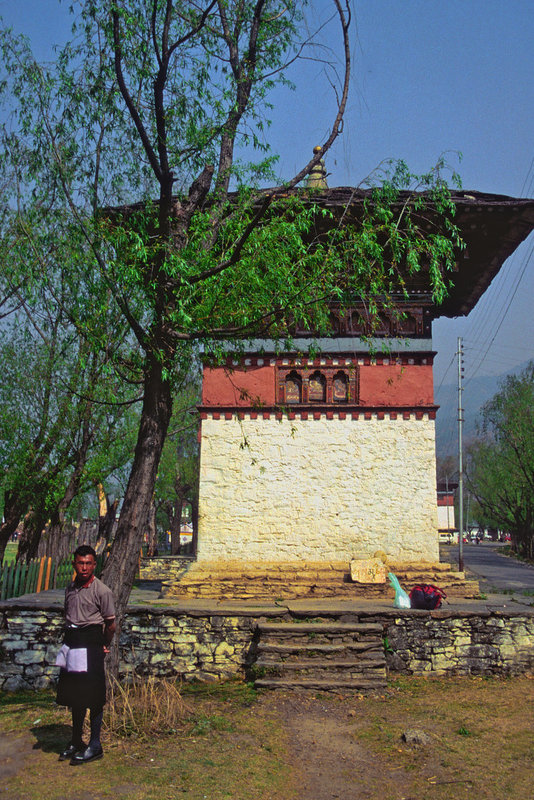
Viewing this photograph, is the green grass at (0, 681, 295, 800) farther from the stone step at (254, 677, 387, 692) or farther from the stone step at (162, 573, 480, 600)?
the stone step at (162, 573, 480, 600)

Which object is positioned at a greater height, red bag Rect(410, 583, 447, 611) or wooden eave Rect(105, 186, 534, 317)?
wooden eave Rect(105, 186, 534, 317)

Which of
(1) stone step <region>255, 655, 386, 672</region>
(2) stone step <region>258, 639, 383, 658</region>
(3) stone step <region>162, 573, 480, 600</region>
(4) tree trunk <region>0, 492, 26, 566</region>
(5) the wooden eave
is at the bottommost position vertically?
(1) stone step <region>255, 655, 386, 672</region>

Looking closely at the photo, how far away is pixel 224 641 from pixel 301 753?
3.35 m

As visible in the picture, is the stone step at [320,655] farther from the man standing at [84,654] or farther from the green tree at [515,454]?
the green tree at [515,454]

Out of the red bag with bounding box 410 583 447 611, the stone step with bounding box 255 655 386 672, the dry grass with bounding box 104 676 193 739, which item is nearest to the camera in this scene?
the dry grass with bounding box 104 676 193 739

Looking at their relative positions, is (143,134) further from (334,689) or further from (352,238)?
(334,689)

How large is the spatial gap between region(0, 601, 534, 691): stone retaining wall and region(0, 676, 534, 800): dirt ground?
1162 millimetres

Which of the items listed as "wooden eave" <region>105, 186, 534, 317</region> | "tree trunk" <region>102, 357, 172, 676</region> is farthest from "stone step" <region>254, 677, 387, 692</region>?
"wooden eave" <region>105, 186, 534, 317</region>

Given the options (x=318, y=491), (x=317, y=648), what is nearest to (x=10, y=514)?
(x=318, y=491)

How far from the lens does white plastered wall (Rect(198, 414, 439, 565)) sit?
14.2 metres

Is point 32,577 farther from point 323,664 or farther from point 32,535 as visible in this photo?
point 323,664

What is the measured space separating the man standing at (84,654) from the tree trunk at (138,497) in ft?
4.72

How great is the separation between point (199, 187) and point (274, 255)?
130 centimetres

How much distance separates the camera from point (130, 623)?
986 centimetres
